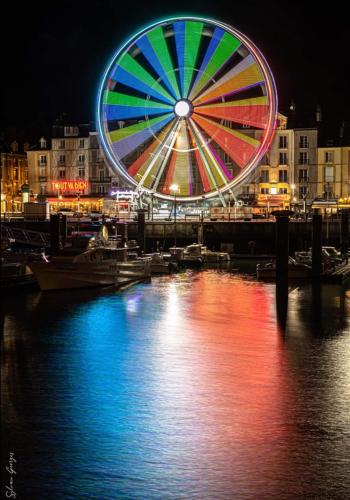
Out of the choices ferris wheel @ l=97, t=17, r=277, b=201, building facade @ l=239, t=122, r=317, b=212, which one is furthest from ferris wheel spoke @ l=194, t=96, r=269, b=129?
building facade @ l=239, t=122, r=317, b=212

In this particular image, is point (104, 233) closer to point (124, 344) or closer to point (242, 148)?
point (242, 148)

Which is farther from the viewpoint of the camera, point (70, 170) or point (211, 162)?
point (70, 170)

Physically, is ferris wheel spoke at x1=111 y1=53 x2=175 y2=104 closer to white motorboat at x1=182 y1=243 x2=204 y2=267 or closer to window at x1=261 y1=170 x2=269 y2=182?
white motorboat at x1=182 y1=243 x2=204 y2=267

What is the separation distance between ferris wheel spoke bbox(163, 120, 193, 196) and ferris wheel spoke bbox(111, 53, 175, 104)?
2.60 metres

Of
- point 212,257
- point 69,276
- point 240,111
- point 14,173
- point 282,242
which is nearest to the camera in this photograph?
point 282,242

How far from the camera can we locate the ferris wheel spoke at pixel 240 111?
41750 millimetres

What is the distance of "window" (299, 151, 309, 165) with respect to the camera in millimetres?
73688

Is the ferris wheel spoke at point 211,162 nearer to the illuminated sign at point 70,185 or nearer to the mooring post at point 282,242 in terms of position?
the mooring post at point 282,242

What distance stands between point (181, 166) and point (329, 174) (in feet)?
104

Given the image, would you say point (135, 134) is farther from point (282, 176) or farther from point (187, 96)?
point (282, 176)

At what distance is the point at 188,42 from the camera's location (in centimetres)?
4100

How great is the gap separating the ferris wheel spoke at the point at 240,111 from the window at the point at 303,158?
106 feet

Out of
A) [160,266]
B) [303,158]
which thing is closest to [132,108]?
[160,266]

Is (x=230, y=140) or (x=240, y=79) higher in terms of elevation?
(x=240, y=79)
